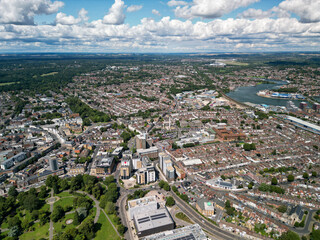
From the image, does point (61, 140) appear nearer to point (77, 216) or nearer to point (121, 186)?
point (121, 186)

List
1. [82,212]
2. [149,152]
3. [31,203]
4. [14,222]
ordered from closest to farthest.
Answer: [14,222] → [82,212] → [31,203] → [149,152]

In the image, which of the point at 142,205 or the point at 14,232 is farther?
the point at 142,205

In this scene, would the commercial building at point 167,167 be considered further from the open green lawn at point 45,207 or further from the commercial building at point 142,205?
the open green lawn at point 45,207

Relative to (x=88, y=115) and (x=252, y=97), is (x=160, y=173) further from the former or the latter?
(x=252, y=97)

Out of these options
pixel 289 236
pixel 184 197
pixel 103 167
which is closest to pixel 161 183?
pixel 184 197

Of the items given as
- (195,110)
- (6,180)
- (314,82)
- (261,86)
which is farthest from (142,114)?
(314,82)

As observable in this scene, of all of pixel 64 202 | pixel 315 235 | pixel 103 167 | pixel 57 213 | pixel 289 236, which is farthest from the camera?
pixel 103 167

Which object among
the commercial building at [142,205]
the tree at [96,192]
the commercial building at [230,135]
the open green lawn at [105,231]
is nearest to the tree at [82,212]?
the open green lawn at [105,231]

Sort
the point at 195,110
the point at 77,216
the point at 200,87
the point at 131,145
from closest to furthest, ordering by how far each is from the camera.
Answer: the point at 77,216, the point at 131,145, the point at 195,110, the point at 200,87
